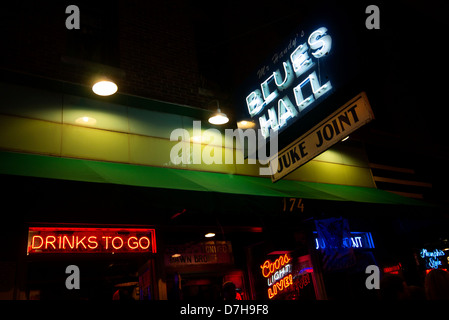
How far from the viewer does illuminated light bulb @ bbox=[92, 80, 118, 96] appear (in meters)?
6.03

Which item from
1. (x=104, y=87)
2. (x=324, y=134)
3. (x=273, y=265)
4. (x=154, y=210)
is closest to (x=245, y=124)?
(x=324, y=134)

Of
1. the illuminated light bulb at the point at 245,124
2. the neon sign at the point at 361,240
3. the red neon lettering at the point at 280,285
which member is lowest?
the red neon lettering at the point at 280,285

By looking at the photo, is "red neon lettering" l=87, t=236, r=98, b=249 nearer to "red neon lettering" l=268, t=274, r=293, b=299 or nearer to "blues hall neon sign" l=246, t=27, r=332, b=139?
"blues hall neon sign" l=246, t=27, r=332, b=139

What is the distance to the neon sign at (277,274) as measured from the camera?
7.96 m

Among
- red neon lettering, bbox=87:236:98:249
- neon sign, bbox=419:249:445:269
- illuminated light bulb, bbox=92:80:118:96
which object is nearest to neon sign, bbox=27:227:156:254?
red neon lettering, bbox=87:236:98:249

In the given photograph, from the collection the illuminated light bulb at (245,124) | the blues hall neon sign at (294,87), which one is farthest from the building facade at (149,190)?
the blues hall neon sign at (294,87)

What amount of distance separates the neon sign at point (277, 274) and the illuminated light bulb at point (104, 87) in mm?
4955

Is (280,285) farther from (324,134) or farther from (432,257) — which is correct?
(432,257)

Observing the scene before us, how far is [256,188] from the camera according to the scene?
688cm

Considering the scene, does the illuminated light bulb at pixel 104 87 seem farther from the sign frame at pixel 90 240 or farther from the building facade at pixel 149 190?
the sign frame at pixel 90 240

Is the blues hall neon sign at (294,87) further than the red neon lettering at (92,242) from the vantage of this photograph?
No

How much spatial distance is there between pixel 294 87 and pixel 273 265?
4053mm

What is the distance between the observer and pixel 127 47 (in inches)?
309

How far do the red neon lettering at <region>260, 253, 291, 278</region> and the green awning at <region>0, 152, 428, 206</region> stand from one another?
1.69 metres
